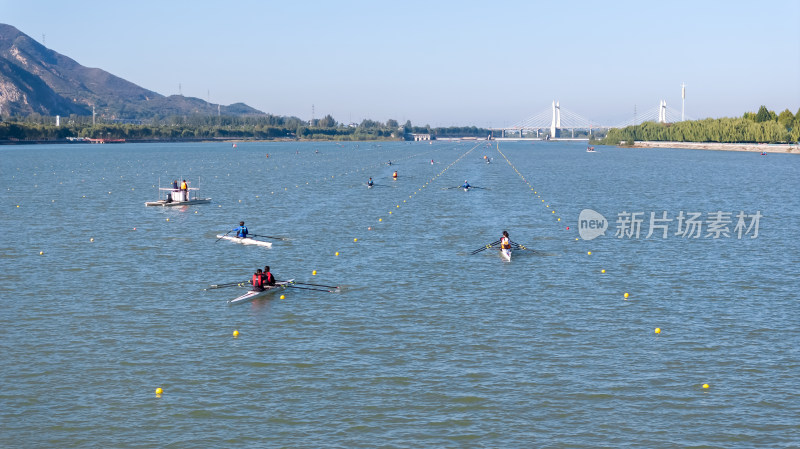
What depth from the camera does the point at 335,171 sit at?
155375mm

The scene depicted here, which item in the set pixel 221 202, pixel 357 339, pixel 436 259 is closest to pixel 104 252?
pixel 436 259

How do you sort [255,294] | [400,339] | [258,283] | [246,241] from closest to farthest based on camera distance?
[400,339] < [255,294] < [258,283] < [246,241]

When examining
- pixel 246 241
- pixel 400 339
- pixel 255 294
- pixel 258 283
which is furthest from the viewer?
pixel 246 241

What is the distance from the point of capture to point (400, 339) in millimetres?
32938

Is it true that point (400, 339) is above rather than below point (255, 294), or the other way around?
below

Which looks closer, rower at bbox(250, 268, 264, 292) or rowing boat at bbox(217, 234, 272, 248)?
rower at bbox(250, 268, 264, 292)

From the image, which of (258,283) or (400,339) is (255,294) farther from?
(400,339)

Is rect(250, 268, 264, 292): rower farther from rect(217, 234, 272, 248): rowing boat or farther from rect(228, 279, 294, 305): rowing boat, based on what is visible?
rect(217, 234, 272, 248): rowing boat

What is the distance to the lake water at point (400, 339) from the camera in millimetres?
24500

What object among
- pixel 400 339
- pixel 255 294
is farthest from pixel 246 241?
pixel 400 339

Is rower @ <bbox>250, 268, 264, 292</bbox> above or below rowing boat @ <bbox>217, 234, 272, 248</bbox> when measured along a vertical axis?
below

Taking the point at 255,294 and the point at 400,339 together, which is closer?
the point at 400,339

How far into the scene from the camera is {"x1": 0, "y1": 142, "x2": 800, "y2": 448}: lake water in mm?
24500

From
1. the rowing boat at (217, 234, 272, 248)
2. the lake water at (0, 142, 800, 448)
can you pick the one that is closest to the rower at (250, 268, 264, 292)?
the lake water at (0, 142, 800, 448)
